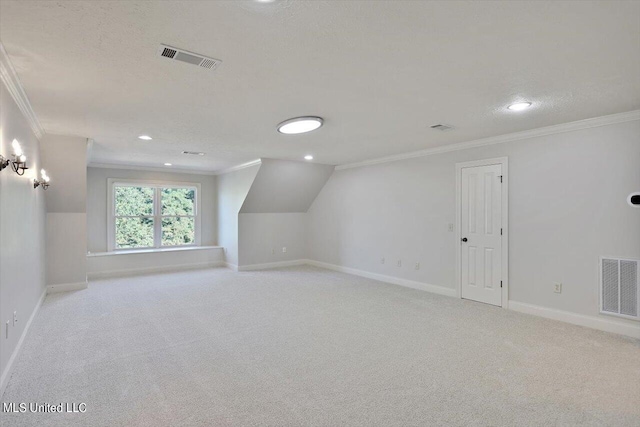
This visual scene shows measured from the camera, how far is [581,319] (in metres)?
3.69

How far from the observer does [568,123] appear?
3.71 m

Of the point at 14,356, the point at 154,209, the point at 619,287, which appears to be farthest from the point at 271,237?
the point at 619,287

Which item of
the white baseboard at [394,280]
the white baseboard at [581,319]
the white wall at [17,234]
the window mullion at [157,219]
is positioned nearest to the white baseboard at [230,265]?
the window mullion at [157,219]

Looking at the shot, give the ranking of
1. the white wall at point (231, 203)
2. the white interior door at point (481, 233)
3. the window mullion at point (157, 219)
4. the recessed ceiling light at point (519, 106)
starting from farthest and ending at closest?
the window mullion at point (157, 219) < the white wall at point (231, 203) < the white interior door at point (481, 233) < the recessed ceiling light at point (519, 106)

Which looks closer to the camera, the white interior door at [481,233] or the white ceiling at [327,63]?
the white ceiling at [327,63]

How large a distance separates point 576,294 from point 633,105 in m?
2.00

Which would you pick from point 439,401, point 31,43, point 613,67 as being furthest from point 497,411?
point 31,43

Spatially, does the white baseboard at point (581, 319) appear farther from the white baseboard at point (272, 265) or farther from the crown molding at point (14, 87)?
the crown molding at point (14, 87)

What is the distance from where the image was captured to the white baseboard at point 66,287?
4988 millimetres

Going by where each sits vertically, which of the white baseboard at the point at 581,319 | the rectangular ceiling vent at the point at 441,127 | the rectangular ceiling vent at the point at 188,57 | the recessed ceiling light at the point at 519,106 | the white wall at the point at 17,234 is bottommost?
the white baseboard at the point at 581,319

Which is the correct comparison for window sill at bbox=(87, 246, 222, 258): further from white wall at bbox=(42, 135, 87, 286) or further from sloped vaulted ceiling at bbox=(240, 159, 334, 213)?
sloped vaulted ceiling at bbox=(240, 159, 334, 213)

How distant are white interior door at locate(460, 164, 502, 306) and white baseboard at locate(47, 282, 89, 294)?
5778 mm

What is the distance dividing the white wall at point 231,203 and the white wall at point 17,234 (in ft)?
10.6

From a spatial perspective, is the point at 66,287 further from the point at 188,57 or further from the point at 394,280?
the point at 394,280
